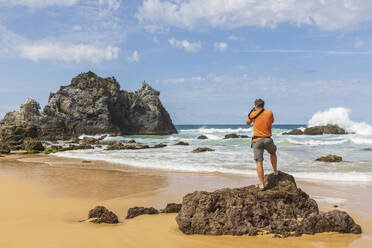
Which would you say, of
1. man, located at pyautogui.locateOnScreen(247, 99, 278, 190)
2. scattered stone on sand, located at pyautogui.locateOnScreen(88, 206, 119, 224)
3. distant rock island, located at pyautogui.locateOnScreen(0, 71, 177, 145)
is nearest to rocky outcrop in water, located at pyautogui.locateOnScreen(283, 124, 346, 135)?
distant rock island, located at pyautogui.locateOnScreen(0, 71, 177, 145)

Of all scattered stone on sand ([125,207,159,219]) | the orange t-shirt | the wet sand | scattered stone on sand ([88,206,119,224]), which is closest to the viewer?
the wet sand

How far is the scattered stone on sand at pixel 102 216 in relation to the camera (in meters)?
4.92

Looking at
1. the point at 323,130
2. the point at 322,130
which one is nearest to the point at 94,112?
the point at 322,130

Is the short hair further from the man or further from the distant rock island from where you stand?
the distant rock island

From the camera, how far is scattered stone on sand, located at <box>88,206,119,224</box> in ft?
16.1

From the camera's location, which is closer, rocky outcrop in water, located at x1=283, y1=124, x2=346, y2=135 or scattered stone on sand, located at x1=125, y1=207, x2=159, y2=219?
scattered stone on sand, located at x1=125, y1=207, x2=159, y2=219

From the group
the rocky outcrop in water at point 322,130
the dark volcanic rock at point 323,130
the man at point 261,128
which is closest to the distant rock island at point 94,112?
the rocky outcrop in water at point 322,130

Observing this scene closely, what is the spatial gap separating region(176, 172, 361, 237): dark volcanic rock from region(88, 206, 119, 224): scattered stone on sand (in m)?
1.11

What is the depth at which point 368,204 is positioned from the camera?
6277 mm

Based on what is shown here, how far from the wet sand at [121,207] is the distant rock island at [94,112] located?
Result: 121 feet

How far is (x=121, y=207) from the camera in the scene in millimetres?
6148

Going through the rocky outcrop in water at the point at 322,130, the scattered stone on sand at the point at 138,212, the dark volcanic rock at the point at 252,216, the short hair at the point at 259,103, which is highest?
the short hair at the point at 259,103

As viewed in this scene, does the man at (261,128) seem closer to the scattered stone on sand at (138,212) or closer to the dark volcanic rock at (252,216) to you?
the dark volcanic rock at (252,216)

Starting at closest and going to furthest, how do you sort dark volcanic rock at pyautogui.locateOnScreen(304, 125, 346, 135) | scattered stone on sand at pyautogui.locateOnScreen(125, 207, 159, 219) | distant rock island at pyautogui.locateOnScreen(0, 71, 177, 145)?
scattered stone on sand at pyautogui.locateOnScreen(125, 207, 159, 219) → dark volcanic rock at pyautogui.locateOnScreen(304, 125, 346, 135) → distant rock island at pyautogui.locateOnScreen(0, 71, 177, 145)
